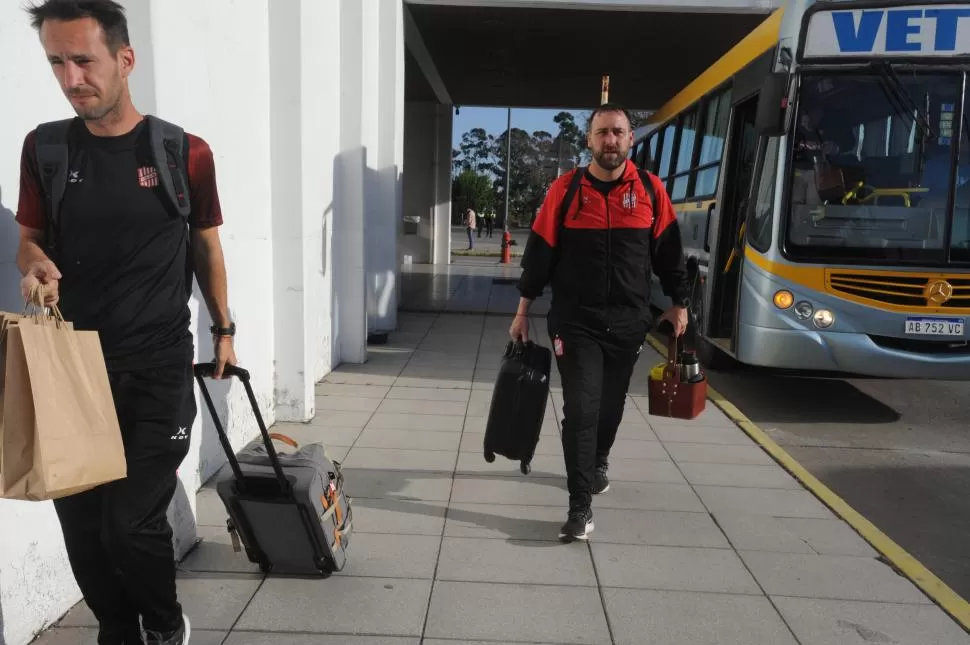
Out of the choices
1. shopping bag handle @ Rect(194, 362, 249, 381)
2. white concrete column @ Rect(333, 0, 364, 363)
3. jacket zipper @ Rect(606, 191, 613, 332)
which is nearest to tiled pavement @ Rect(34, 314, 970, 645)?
shopping bag handle @ Rect(194, 362, 249, 381)

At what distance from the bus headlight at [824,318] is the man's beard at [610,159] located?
3.20m

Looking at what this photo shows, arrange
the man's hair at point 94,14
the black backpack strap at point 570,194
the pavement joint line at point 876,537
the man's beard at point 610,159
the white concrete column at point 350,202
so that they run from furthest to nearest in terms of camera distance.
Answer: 1. the white concrete column at point 350,202
2. the black backpack strap at point 570,194
3. the man's beard at point 610,159
4. the pavement joint line at point 876,537
5. the man's hair at point 94,14

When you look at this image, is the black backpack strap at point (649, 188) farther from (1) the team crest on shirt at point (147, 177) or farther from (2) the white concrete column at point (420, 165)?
(2) the white concrete column at point (420, 165)

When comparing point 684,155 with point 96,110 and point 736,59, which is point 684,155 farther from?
point 96,110

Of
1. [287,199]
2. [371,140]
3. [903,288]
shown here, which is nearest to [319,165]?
[287,199]

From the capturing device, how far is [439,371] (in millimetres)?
8180

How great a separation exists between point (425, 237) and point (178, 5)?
1960 centimetres

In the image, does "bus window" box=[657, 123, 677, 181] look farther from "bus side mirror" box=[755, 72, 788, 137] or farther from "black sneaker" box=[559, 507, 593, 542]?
"black sneaker" box=[559, 507, 593, 542]

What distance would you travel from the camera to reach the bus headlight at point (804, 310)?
6309 millimetres

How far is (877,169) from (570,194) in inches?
148

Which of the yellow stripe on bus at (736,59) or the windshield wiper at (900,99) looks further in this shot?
the yellow stripe on bus at (736,59)

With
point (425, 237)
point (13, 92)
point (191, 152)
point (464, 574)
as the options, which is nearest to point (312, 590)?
point (464, 574)

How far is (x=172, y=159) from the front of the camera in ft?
8.27

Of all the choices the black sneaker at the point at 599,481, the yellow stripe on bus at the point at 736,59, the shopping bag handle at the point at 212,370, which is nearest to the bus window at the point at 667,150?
the yellow stripe on bus at the point at 736,59
